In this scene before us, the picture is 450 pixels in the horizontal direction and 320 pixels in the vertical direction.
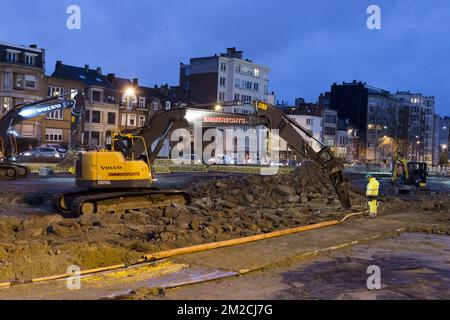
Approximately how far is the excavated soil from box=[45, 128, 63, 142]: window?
44.0 meters

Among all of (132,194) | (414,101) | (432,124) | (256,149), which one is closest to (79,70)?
(256,149)

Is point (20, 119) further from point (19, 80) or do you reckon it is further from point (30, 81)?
point (30, 81)

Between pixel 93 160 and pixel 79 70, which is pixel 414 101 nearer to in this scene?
pixel 79 70

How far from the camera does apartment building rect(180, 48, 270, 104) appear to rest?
312 feet

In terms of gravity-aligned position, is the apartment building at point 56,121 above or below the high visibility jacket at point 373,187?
above

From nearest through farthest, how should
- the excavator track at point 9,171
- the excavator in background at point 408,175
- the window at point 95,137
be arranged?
1. the excavator track at point 9,171
2. the excavator in background at point 408,175
3. the window at point 95,137

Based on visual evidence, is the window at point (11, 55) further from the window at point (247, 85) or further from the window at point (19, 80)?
the window at point (247, 85)

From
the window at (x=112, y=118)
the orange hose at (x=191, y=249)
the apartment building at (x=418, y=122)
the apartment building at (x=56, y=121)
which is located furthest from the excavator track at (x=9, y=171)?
the apartment building at (x=418, y=122)

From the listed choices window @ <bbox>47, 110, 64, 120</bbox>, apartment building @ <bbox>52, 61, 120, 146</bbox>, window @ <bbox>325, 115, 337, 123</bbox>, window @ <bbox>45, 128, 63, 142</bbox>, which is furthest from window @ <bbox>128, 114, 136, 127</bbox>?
window @ <bbox>325, 115, 337, 123</bbox>

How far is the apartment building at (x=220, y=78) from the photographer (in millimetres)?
95125

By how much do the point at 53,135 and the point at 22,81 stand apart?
7.62m

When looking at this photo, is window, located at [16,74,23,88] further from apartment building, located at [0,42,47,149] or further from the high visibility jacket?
the high visibility jacket

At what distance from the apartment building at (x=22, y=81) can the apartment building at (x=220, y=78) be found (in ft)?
110

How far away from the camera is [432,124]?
505 ft
